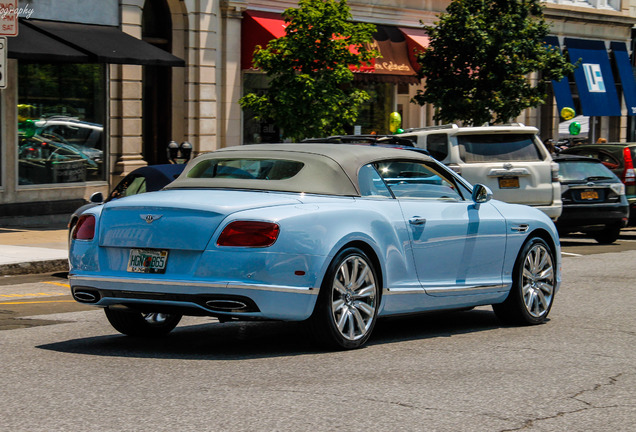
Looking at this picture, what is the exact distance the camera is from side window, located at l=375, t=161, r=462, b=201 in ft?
28.5

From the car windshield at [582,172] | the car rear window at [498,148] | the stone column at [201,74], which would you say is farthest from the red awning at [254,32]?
the car rear window at [498,148]

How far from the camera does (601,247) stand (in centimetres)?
1875

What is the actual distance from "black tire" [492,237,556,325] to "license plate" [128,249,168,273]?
3.40 metres

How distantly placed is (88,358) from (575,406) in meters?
3.18

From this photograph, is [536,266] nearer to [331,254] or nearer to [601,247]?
[331,254]

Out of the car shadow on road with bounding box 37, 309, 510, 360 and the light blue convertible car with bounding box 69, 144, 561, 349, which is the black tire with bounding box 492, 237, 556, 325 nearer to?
the light blue convertible car with bounding box 69, 144, 561, 349

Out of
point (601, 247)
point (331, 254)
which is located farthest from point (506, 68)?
point (331, 254)

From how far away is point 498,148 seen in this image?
17.0m

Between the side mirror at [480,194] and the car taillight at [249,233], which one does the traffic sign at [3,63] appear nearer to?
the side mirror at [480,194]

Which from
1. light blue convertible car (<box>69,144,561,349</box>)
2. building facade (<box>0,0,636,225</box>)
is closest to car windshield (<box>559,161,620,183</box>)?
building facade (<box>0,0,636,225</box>)

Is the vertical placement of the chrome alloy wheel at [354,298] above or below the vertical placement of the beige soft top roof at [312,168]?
below

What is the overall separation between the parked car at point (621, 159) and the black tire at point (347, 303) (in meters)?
14.9

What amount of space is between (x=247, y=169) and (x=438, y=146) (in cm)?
900

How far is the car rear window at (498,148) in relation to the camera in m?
16.9
